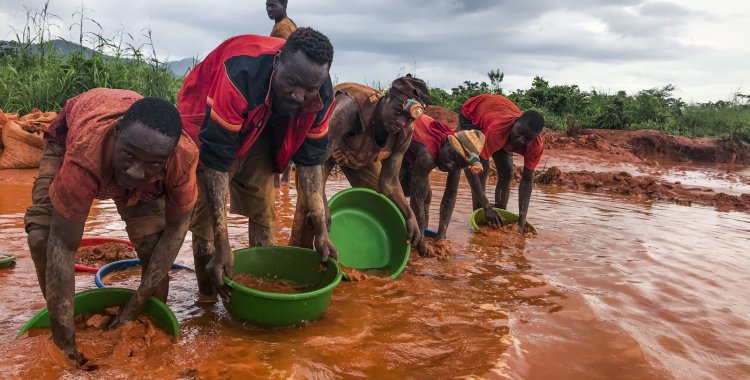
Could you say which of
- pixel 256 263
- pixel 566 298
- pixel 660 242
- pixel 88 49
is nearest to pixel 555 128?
pixel 660 242

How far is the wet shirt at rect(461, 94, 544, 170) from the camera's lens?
5.72 m

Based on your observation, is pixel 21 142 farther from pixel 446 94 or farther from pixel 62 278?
pixel 446 94

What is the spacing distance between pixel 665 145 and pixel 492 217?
1359cm

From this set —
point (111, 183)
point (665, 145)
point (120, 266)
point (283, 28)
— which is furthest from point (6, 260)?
point (665, 145)

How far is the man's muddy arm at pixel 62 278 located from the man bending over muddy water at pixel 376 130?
1.62 metres

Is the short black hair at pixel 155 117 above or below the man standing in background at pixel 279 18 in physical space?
below

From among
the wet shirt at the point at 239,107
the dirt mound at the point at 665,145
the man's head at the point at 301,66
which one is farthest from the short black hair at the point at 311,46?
the dirt mound at the point at 665,145

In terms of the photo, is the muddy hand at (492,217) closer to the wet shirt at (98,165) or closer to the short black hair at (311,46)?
the short black hair at (311,46)

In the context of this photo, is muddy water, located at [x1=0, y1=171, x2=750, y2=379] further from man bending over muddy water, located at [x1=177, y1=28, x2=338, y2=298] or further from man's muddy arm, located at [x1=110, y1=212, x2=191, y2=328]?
man bending over muddy water, located at [x1=177, y1=28, x2=338, y2=298]

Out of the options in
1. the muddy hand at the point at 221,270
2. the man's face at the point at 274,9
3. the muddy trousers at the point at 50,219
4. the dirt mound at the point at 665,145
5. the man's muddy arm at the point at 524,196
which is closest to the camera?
the muddy trousers at the point at 50,219

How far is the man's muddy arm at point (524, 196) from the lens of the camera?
5.78 meters

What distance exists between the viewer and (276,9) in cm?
591

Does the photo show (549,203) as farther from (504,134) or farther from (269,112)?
(269,112)

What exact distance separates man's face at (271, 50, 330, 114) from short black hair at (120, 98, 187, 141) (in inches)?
25.6
